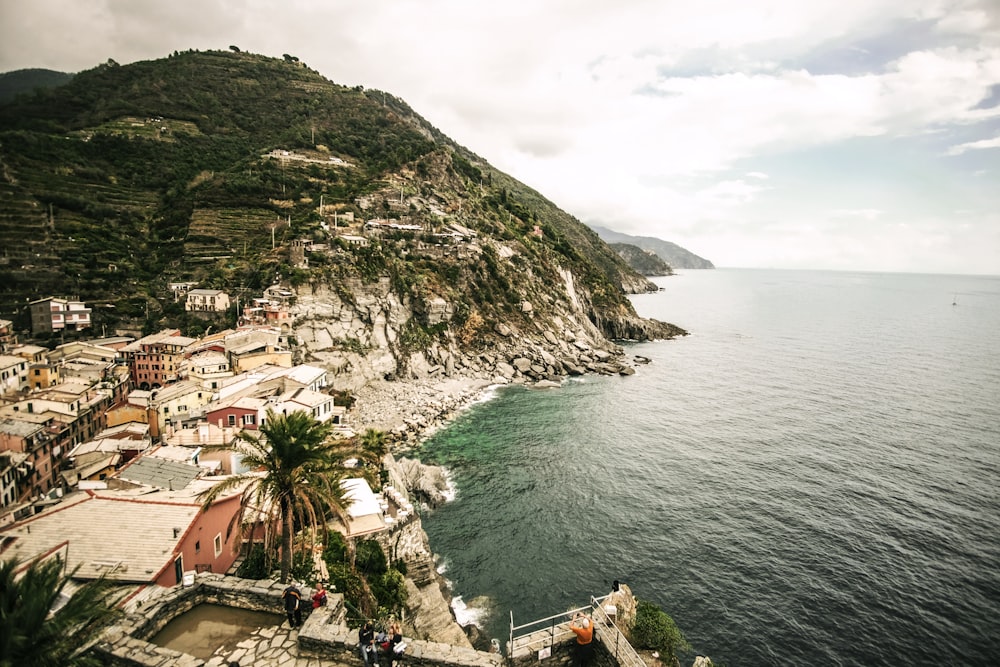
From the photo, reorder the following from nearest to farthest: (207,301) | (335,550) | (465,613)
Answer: (335,550) → (465,613) → (207,301)

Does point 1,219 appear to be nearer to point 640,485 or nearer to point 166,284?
point 166,284

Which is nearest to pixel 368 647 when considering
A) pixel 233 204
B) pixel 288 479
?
pixel 288 479

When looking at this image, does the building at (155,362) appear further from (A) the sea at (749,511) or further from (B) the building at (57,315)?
(A) the sea at (749,511)

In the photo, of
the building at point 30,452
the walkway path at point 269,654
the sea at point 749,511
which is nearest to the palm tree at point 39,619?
the walkway path at point 269,654

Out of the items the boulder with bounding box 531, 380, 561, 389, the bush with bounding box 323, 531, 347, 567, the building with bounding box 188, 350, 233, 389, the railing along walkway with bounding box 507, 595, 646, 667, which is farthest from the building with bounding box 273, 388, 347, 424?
the boulder with bounding box 531, 380, 561, 389

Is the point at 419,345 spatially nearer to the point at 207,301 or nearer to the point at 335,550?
the point at 207,301

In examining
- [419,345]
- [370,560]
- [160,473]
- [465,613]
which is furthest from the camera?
[419,345]

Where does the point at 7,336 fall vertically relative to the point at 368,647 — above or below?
below
